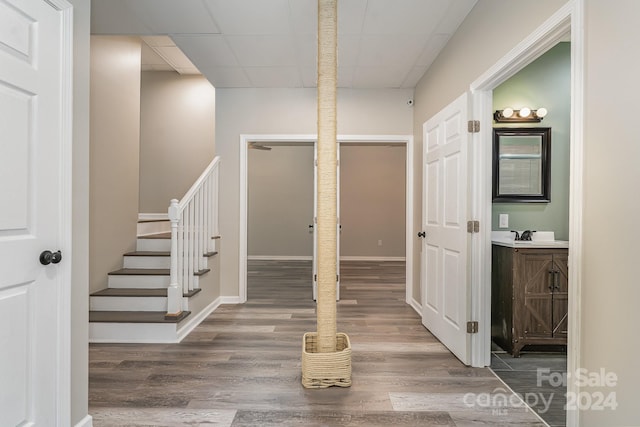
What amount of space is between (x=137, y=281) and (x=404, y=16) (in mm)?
3397

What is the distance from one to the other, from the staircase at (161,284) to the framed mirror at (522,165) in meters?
2.92

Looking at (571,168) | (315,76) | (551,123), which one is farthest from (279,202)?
(571,168)

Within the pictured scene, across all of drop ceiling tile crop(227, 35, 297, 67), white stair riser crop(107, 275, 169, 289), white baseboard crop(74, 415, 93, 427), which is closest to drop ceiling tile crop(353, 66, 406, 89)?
drop ceiling tile crop(227, 35, 297, 67)

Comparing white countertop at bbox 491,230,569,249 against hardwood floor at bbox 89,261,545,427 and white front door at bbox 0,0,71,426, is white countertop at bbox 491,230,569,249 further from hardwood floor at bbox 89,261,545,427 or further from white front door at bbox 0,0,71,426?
white front door at bbox 0,0,71,426

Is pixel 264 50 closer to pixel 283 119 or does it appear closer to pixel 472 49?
pixel 283 119

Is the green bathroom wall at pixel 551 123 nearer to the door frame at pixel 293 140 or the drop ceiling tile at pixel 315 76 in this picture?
the door frame at pixel 293 140

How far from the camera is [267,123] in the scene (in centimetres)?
453

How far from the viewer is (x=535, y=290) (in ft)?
9.36

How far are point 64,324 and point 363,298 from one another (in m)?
3.72

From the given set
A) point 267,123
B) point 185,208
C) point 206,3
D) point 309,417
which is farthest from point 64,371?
point 267,123

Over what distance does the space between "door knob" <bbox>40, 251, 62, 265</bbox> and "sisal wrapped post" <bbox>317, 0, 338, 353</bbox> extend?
1.39 meters

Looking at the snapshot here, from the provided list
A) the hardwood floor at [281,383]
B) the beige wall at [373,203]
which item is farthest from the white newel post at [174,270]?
the beige wall at [373,203]

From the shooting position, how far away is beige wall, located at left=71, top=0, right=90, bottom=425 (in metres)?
1.75

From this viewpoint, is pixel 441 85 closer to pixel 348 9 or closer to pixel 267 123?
pixel 348 9
